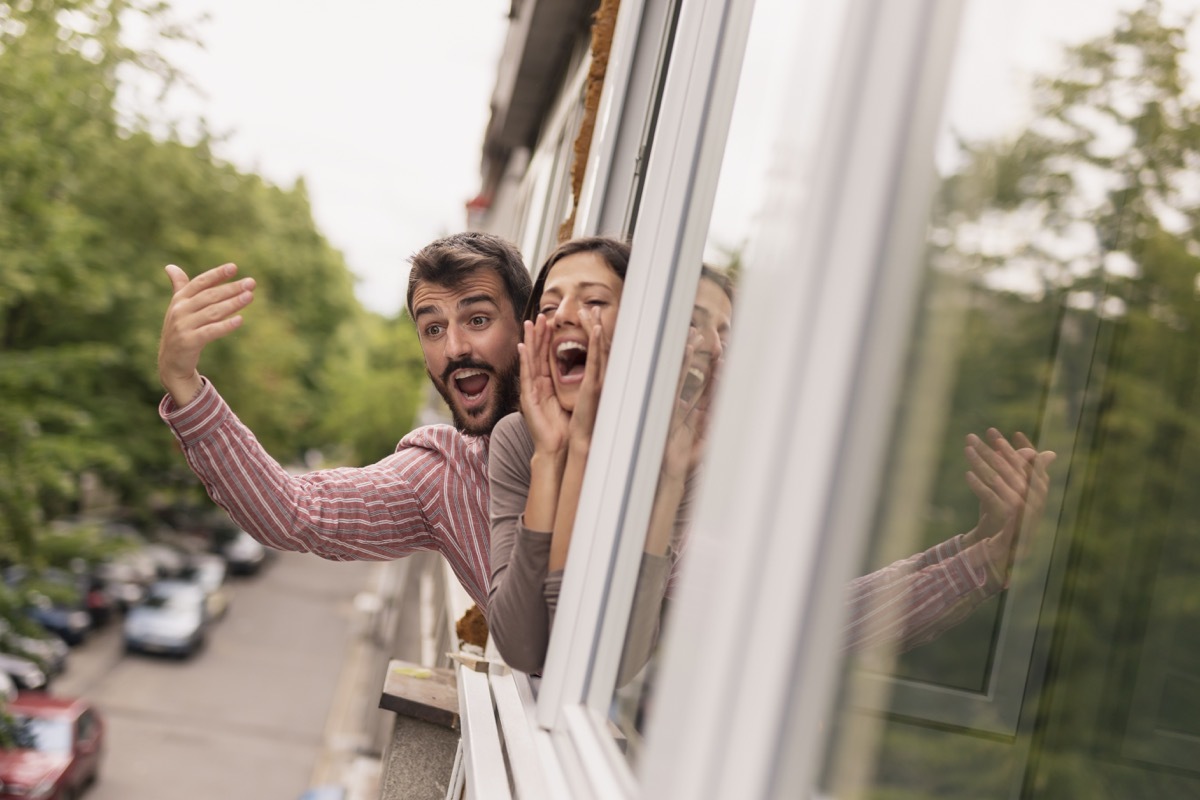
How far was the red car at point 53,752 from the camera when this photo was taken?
43.7 ft

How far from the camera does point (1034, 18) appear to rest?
78 cm

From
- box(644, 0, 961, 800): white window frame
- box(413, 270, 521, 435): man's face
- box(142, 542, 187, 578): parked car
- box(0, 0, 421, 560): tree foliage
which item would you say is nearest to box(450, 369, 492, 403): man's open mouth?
box(413, 270, 521, 435): man's face

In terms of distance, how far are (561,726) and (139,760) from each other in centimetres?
1835

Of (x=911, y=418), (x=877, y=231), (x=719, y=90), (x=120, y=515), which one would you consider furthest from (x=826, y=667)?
(x=120, y=515)

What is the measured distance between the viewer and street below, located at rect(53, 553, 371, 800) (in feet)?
57.3

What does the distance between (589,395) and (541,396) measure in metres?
0.06

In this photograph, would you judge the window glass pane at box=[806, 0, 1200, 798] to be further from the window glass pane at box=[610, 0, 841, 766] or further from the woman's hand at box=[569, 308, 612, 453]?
the woman's hand at box=[569, 308, 612, 453]

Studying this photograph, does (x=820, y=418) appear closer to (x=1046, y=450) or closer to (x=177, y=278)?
(x=1046, y=450)

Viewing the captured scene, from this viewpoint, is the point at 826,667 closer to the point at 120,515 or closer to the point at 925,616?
the point at 925,616

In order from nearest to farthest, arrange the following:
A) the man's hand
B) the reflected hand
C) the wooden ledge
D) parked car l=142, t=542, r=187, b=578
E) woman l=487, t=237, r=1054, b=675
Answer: the reflected hand, woman l=487, t=237, r=1054, b=675, the man's hand, the wooden ledge, parked car l=142, t=542, r=187, b=578

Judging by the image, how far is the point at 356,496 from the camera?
1.89 m

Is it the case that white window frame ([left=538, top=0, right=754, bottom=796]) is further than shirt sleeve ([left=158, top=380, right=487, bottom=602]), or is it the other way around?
shirt sleeve ([left=158, top=380, right=487, bottom=602])

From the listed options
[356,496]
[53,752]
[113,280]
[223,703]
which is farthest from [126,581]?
[356,496]

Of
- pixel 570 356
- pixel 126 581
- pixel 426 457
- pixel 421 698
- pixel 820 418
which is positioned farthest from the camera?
pixel 126 581
